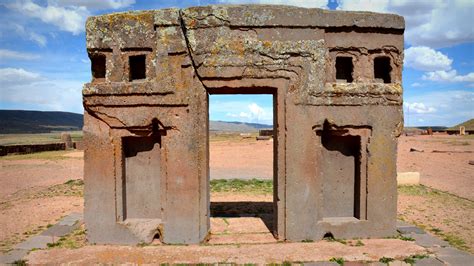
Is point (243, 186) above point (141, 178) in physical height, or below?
below

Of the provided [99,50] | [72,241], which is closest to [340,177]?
[99,50]

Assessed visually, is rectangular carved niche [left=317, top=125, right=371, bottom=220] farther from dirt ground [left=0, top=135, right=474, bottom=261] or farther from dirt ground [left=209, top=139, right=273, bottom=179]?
dirt ground [left=209, top=139, right=273, bottom=179]

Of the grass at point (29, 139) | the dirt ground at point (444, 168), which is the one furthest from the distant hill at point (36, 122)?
the dirt ground at point (444, 168)

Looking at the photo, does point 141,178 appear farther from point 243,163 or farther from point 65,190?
point 243,163

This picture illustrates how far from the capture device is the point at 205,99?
21.2 ft

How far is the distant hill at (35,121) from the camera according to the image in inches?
3449

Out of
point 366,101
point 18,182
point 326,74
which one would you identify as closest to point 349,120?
point 366,101

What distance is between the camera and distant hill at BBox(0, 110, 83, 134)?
87.6m

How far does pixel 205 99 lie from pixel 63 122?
132517mm

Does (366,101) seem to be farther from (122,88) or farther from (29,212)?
(29,212)

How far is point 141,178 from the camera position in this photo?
686 cm

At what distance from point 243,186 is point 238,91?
6099 mm

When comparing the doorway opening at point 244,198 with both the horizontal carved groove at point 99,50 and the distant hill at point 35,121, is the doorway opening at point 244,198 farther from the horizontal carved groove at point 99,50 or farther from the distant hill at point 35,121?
the distant hill at point 35,121

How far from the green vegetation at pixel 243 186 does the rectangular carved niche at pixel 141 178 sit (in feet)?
16.4
